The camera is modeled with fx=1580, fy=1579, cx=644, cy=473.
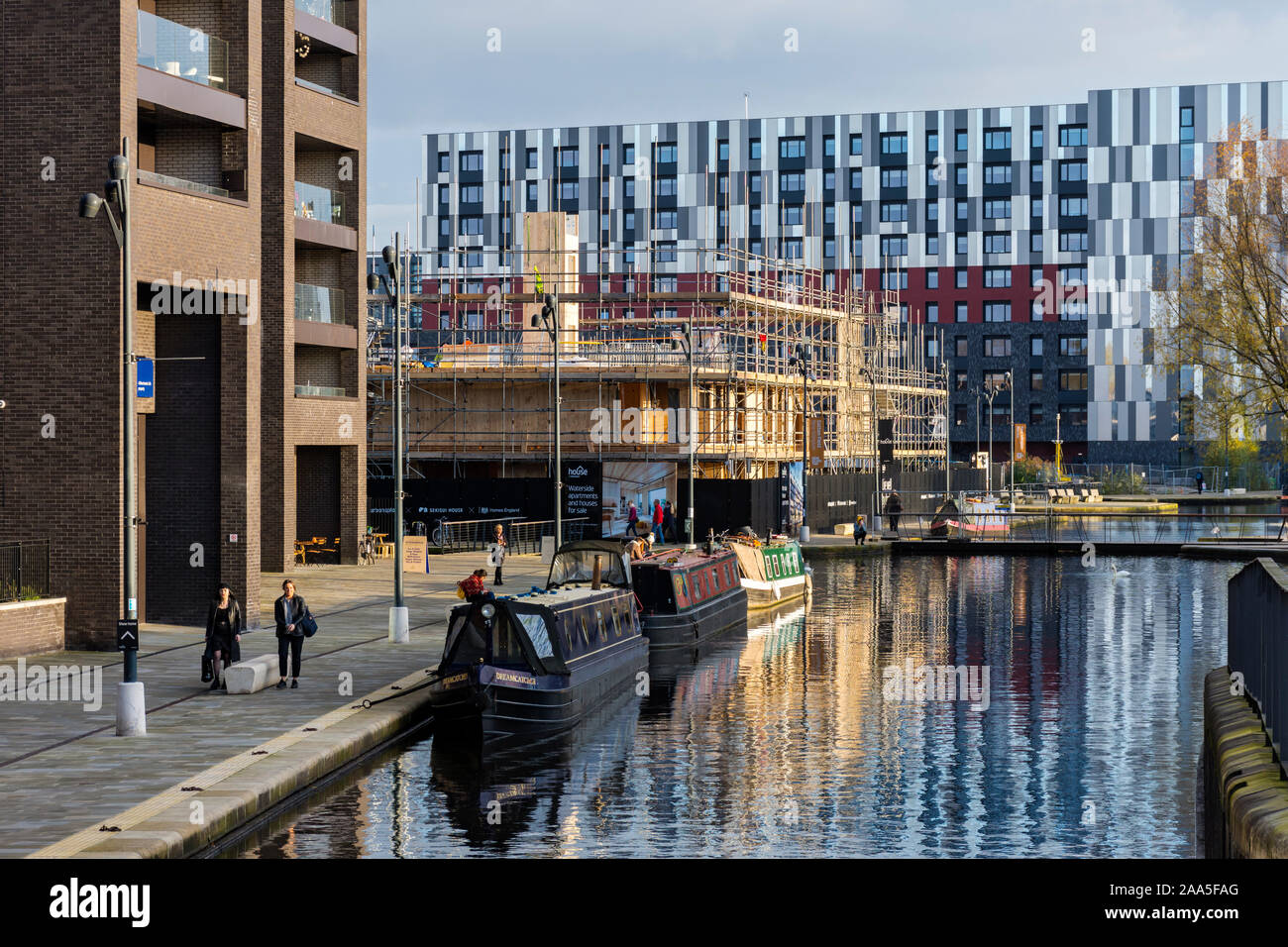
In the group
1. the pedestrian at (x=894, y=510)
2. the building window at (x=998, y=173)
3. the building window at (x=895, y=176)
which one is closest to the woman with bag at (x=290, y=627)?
the pedestrian at (x=894, y=510)

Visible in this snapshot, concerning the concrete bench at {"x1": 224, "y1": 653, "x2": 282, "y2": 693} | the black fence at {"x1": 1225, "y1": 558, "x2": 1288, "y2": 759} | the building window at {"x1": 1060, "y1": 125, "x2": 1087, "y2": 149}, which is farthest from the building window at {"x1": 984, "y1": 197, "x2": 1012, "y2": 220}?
the concrete bench at {"x1": 224, "y1": 653, "x2": 282, "y2": 693}

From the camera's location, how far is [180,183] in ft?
104

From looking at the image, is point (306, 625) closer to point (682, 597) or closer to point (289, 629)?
point (289, 629)

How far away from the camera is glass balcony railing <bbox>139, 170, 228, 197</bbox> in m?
30.3

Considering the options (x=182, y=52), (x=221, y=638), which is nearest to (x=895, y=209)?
(x=182, y=52)

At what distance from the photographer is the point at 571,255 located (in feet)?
243

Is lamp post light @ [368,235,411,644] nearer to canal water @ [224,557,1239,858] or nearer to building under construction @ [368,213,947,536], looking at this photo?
canal water @ [224,557,1239,858]

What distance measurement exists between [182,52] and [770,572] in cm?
2070

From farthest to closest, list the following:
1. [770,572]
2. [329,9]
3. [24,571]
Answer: [329,9], [770,572], [24,571]

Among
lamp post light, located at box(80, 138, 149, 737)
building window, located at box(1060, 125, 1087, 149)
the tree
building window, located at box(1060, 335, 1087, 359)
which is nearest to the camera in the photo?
lamp post light, located at box(80, 138, 149, 737)

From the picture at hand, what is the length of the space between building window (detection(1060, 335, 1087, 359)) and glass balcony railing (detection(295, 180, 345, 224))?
8591 centimetres

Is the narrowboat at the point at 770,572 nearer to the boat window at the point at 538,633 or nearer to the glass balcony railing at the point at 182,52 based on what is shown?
the glass balcony railing at the point at 182,52
